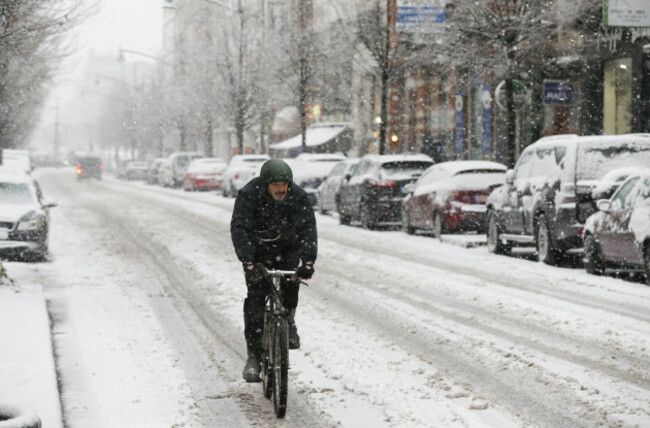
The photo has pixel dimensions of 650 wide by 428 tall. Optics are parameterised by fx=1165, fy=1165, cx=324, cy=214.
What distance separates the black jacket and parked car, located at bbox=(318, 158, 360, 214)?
69.9 feet

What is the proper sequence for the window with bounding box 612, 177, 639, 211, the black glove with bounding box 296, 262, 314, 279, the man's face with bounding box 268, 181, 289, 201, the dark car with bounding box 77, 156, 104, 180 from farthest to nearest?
the dark car with bounding box 77, 156, 104, 180 < the window with bounding box 612, 177, 639, 211 < the man's face with bounding box 268, 181, 289, 201 < the black glove with bounding box 296, 262, 314, 279

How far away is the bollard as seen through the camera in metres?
4.91

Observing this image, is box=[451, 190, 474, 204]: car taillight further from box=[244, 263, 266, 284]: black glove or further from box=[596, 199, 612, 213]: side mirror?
box=[244, 263, 266, 284]: black glove

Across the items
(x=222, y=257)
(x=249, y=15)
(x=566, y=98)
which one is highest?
(x=249, y=15)

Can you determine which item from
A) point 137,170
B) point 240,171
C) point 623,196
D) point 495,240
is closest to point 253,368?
point 623,196

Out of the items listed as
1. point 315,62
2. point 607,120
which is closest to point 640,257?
point 607,120

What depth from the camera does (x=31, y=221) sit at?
699 inches

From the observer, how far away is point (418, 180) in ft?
78.7

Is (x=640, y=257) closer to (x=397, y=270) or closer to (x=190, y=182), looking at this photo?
(x=397, y=270)

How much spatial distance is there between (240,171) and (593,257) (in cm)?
2937

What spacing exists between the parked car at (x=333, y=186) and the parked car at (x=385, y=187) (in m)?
2.44

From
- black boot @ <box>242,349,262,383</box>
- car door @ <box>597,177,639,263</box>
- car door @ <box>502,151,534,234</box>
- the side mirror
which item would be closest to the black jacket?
black boot @ <box>242,349,262,383</box>

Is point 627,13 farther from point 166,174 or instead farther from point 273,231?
point 166,174

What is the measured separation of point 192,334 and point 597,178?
790 cm
